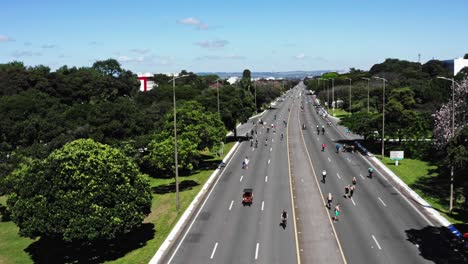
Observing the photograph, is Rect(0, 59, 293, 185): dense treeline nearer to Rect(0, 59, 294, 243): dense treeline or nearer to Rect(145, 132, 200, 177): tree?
Rect(0, 59, 294, 243): dense treeline

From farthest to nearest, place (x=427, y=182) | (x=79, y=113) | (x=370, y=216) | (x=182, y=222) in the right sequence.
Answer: (x=79, y=113), (x=427, y=182), (x=370, y=216), (x=182, y=222)

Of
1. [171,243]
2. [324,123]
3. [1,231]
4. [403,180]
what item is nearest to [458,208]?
[403,180]

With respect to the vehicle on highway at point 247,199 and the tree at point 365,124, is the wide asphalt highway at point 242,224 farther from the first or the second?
the tree at point 365,124

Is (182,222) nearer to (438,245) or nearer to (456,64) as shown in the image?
(438,245)

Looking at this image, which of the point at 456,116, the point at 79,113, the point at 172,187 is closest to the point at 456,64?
the point at 456,116

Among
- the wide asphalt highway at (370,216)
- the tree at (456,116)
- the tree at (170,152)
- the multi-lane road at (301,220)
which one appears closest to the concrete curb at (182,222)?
the multi-lane road at (301,220)

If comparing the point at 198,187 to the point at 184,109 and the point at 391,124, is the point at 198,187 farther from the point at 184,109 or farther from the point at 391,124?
the point at 391,124
